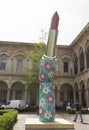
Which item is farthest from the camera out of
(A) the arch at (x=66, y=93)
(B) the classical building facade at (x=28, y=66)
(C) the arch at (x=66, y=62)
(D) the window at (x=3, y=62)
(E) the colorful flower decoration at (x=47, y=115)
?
(C) the arch at (x=66, y=62)

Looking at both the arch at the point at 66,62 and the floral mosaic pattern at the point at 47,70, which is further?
the arch at the point at 66,62

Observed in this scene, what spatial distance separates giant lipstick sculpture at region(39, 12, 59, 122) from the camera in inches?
268

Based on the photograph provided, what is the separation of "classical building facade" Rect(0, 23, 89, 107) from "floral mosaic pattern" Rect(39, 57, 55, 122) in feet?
69.7

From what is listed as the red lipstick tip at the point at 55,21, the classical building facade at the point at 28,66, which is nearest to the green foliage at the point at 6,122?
the red lipstick tip at the point at 55,21

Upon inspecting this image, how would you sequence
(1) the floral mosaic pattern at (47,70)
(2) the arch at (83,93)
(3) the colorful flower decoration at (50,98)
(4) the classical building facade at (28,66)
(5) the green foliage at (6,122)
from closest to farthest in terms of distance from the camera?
(5) the green foliage at (6,122) → (3) the colorful flower decoration at (50,98) → (1) the floral mosaic pattern at (47,70) → (2) the arch at (83,93) → (4) the classical building facade at (28,66)

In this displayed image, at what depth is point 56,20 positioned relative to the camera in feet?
24.6

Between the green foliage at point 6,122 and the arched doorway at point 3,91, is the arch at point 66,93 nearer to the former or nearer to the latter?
the arched doorway at point 3,91

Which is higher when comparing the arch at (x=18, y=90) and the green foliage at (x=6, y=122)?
the arch at (x=18, y=90)

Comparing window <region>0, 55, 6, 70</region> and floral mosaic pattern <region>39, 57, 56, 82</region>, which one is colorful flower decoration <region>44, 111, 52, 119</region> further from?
window <region>0, 55, 6, 70</region>

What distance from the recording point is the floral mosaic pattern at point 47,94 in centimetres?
679

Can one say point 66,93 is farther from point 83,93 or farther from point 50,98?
point 50,98

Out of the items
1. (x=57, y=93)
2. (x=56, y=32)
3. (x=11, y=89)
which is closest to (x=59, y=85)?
(x=57, y=93)

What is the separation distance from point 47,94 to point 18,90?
Answer: 78.1 ft

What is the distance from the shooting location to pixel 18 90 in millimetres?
30094
